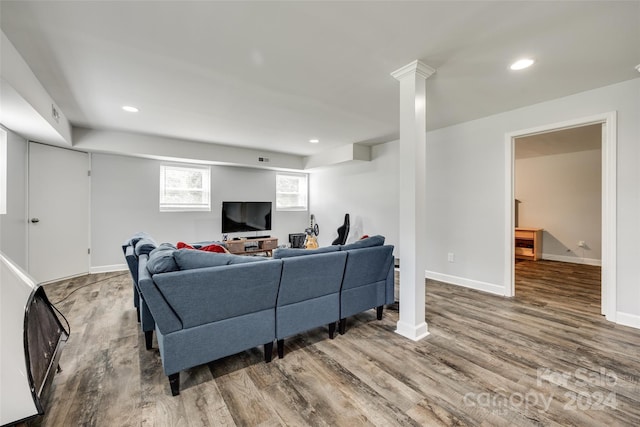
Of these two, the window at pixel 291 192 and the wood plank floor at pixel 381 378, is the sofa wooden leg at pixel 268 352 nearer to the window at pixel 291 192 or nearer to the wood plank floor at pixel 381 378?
the wood plank floor at pixel 381 378

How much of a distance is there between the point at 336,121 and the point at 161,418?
12.3 feet

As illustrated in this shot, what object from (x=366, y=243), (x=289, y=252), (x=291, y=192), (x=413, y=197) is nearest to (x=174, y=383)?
(x=289, y=252)

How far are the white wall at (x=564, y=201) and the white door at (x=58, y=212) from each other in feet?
29.5

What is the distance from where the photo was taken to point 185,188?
18.2 ft

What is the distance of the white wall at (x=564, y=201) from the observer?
5.40m

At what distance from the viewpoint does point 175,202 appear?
5.44 metres

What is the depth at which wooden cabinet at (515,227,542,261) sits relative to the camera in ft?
19.3

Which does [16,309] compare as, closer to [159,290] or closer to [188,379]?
[159,290]

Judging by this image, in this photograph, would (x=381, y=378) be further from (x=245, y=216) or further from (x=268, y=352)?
(x=245, y=216)

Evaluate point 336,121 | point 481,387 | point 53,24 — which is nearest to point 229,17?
point 53,24

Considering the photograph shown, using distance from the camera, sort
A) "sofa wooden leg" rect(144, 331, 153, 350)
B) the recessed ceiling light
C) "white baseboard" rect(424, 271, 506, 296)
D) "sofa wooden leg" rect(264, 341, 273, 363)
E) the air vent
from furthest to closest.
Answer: "white baseboard" rect(424, 271, 506, 296)
the air vent
the recessed ceiling light
"sofa wooden leg" rect(144, 331, 153, 350)
"sofa wooden leg" rect(264, 341, 273, 363)

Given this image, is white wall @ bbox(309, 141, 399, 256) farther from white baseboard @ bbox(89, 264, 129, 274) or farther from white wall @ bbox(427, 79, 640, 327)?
white baseboard @ bbox(89, 264, 129, 274)

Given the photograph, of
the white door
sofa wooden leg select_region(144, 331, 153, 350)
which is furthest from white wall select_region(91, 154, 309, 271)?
sofa wooden leg select_region(144, 331, 153, 350)

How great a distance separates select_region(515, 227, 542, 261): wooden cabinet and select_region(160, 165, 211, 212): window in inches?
273
